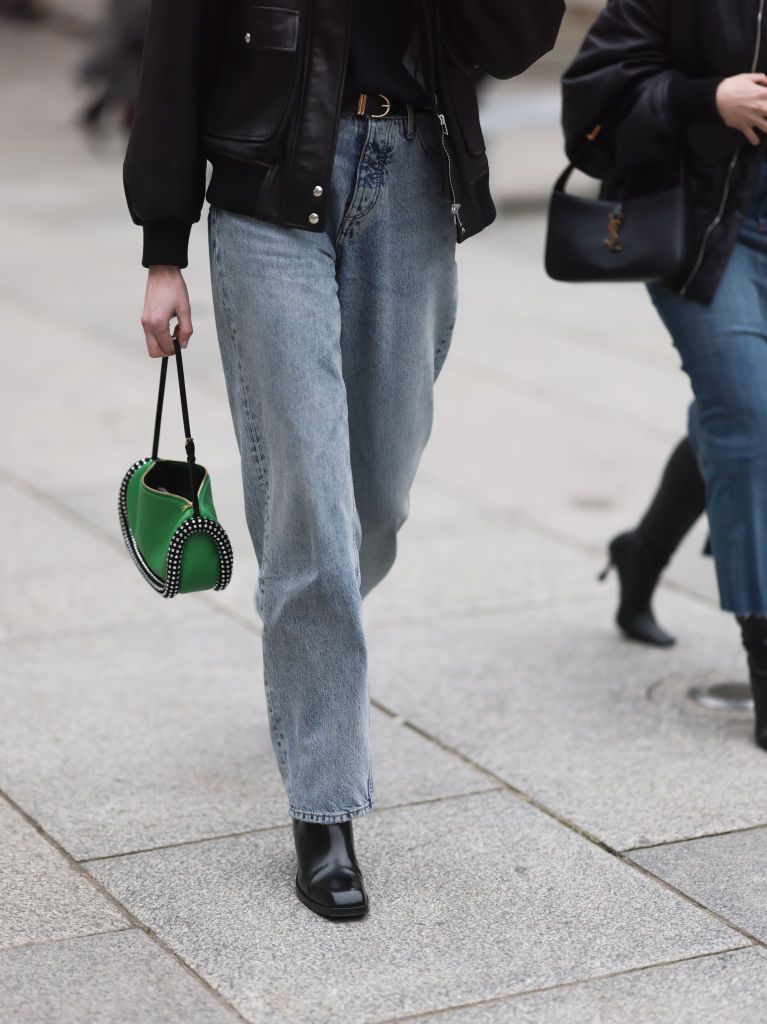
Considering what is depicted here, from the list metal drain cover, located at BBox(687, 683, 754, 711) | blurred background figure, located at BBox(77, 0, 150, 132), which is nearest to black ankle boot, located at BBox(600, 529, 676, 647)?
metal drain cover, located at BBox(687, 683, 754, 711)

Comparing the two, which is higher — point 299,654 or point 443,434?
point 299,654

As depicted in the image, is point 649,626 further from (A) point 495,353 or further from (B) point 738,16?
(A) point 495,353

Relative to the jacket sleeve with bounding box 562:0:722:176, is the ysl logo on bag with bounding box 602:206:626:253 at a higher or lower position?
lower

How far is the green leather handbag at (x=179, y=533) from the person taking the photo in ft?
10.5

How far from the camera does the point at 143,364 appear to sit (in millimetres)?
7641

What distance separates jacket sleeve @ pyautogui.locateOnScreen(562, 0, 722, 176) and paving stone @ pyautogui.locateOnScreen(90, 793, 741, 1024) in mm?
1545

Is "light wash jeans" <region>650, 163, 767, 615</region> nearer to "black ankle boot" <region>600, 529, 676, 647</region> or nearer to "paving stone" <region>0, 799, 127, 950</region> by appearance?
"black ankle boot" <region>600, 529, 676, 647</region>

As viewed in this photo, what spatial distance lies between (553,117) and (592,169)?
7.56 metres

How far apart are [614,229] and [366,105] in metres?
1.09

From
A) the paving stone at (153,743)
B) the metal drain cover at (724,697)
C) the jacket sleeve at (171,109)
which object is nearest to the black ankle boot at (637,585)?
the metal drain cover at (724,697)

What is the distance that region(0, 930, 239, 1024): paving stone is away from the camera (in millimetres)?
2863

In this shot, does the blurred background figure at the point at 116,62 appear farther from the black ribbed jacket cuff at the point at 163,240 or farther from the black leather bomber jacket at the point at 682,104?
the black ribbed jacket cuff at the point at 163,240

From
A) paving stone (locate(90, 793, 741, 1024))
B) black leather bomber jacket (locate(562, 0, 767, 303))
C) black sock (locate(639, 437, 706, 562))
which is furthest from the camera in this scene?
black sock (locate(639, 437, 706, 562))

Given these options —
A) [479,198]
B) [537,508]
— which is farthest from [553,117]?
[479,198]
